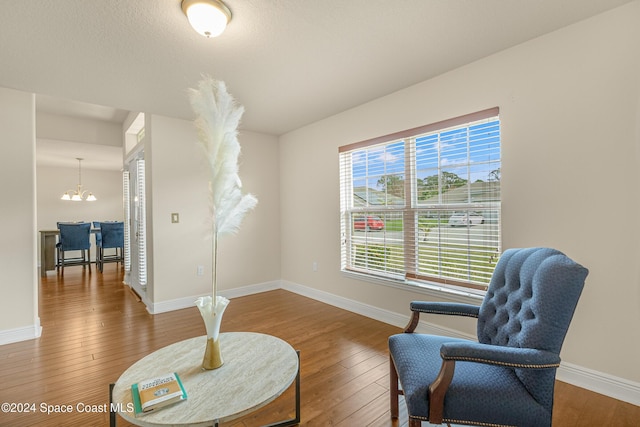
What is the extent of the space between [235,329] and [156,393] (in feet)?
6.11

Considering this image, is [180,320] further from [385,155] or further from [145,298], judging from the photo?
[385,155]

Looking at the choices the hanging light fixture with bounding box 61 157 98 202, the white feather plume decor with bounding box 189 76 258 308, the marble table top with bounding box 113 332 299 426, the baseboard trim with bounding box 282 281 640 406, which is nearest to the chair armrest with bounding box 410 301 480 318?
the marble table top with bounding box 113 332 299 426

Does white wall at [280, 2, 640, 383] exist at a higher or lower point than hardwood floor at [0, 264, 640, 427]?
higher

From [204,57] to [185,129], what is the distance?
1655 millimetres

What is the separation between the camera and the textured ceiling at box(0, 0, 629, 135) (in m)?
1.71

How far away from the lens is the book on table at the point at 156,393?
103cm

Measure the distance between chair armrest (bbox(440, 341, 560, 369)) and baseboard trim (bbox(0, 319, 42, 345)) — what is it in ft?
11.9

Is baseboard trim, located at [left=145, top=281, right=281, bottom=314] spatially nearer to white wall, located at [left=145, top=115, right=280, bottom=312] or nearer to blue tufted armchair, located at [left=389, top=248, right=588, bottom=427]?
white wall, located at [left=145, top=115, right=280, bottom=312]

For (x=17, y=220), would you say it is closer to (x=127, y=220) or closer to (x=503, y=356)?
(x=127, y=220)

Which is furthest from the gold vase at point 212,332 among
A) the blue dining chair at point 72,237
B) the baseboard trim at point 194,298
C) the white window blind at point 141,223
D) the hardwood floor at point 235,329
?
the blue dining chair at point 72,237

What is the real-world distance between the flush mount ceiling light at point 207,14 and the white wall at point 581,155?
186 cm

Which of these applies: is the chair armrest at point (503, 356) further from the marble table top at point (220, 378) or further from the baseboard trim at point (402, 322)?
the baseboard trim at point (402, 322)

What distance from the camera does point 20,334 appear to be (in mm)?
2676

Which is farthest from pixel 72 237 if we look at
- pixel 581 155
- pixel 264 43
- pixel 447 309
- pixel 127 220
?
pixel 581 155
